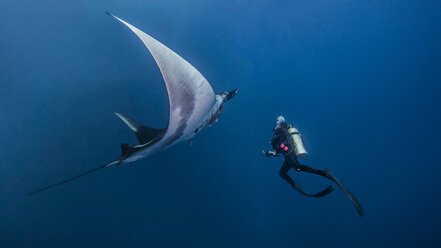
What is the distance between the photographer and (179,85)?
53.6 inches

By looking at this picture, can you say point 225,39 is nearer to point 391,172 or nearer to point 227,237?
point 227,237

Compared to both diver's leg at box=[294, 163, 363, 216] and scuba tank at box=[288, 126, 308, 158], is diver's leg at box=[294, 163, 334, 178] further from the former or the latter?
scuba tank at box=[288, 126, 308, 158]

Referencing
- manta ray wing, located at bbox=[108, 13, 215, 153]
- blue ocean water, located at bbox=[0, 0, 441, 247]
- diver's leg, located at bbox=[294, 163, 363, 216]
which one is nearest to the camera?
manta ray wing, located at bbox=[108, 13, 215, 153]

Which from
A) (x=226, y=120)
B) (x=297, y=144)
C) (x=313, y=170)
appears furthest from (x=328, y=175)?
(x=226, y=120)

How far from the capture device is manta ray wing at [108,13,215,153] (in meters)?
1.12

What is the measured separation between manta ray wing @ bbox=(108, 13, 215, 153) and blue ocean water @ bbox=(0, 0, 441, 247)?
171 cm

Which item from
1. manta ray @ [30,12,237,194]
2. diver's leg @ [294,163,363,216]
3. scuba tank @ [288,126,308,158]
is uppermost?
scuba tank @ [288,126,308,158]

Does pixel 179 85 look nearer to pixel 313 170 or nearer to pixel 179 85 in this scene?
pixel 179 85

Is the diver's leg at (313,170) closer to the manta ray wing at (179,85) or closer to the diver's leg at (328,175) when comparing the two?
the diver's leg at (328,175)

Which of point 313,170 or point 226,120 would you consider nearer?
point 313,170

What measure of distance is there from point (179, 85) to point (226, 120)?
103 inches

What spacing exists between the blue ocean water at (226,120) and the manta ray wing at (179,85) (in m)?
1.71

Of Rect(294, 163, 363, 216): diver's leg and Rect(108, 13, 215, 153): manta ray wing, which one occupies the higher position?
Rect(294, 163, 363, 216): diver's leg

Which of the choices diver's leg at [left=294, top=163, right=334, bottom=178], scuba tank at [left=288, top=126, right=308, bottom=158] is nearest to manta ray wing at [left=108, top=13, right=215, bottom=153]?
scuba tank at [left=288, top=126, right=308, bottom=158]
